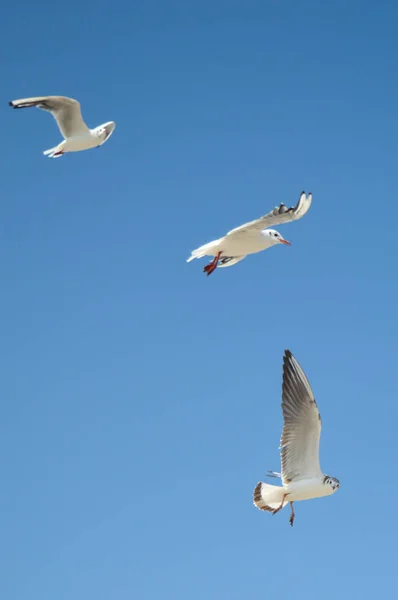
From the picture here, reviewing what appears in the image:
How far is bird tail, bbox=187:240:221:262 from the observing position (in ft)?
47.8

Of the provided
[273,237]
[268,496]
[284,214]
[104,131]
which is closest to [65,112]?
[104,131]

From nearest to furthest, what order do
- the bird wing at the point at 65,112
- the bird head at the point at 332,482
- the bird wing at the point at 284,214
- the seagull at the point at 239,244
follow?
the bird wing at the point at 284,214 < the seagull at the point at 239,244 < the bird head at the point at 332,482 < the bird wing at the point at 65,112

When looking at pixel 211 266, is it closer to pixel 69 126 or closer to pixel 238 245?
pixel 238 245

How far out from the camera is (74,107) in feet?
58.1

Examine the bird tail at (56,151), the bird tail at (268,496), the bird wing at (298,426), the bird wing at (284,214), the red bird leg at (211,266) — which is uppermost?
the bird tail at (56,151)

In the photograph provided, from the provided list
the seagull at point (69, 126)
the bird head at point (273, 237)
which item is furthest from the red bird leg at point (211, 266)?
the seagull at point (69, 126)

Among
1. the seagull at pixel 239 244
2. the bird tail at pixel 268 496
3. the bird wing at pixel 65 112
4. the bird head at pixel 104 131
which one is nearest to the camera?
the seagull at pixel 239 244

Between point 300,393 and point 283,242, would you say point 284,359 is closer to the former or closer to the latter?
point 300,393

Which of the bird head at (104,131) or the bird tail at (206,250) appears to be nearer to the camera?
the bird tail at (206,250)

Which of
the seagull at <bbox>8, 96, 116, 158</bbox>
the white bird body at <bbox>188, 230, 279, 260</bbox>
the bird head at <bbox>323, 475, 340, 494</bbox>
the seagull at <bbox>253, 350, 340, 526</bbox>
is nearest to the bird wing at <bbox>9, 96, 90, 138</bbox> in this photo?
the seagull at <bbox>8, 96, 116, 158</bbox>

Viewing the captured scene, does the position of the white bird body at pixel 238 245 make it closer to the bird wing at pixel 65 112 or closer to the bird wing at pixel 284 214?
the bird wing at pixel 284 214

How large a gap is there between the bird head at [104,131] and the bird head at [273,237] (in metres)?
4.62

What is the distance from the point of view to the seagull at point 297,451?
1450cm

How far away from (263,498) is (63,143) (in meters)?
6.76
